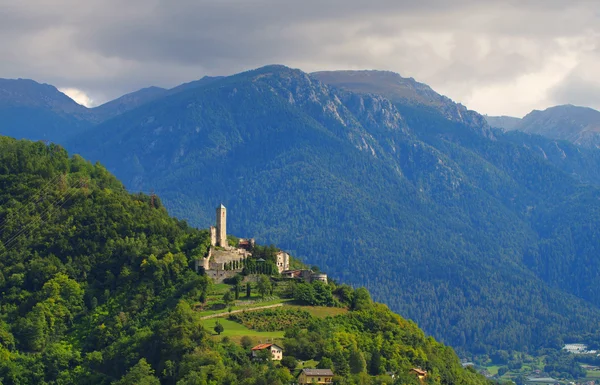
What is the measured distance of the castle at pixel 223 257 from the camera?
143m

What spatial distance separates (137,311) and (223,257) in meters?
16.5

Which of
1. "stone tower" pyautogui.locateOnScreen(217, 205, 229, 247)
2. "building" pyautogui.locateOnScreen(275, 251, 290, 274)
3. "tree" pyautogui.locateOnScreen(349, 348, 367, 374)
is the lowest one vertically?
"tree" pyautogui.locateOnScreen(349, 348, 367, 374)

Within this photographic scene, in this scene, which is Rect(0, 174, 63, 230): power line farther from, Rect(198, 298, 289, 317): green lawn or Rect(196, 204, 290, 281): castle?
Rect(198, 298, 289, 317): green lawn

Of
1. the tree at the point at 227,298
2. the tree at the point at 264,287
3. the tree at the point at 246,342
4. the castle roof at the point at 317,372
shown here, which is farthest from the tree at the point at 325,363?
the tree at the point at 264,287

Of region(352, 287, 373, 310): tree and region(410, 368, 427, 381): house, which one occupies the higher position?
region(352, 287, 373, 310): tree

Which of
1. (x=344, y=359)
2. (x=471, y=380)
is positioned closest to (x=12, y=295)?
(x=344, y=359)

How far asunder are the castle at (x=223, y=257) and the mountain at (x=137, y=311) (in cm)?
166

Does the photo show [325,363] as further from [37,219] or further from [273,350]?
[37,219]

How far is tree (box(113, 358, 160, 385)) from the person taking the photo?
10775 centimetres

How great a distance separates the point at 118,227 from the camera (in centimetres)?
15312

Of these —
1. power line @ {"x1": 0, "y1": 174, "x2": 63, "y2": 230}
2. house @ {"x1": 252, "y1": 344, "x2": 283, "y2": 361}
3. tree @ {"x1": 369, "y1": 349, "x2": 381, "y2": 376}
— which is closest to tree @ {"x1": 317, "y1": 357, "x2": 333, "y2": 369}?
house @ {"x1": 252, "y1": 344, "x2": 283, "y2": 361}

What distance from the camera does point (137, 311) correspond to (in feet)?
442

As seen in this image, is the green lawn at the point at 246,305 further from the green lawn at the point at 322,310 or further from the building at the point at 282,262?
the building at the point at 282,262

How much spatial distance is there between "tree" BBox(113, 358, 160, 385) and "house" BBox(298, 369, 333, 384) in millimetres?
13807
